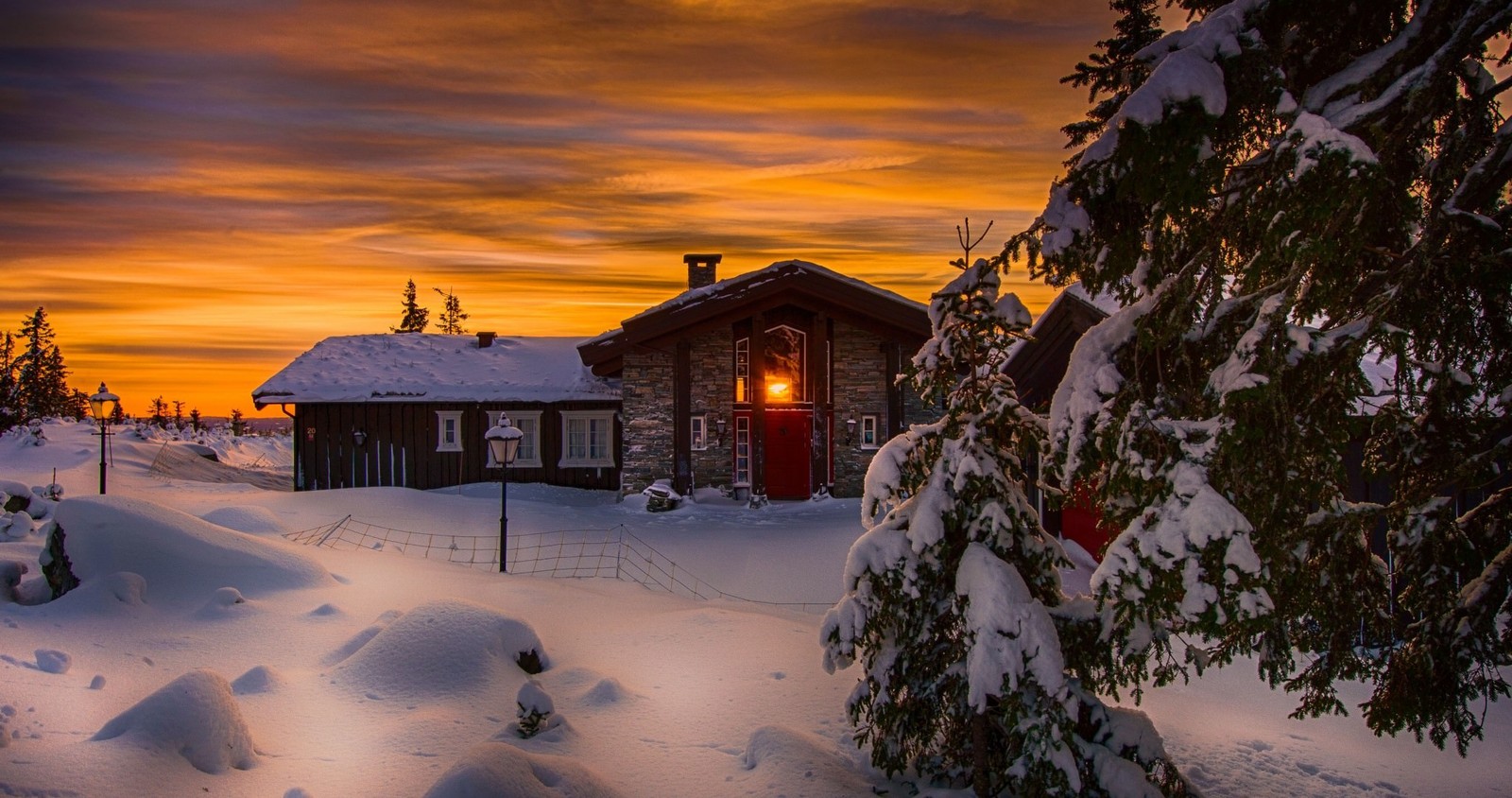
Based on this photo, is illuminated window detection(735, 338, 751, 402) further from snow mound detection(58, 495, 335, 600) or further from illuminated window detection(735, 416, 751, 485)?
snow mound detection(58, 495, 335, 600)

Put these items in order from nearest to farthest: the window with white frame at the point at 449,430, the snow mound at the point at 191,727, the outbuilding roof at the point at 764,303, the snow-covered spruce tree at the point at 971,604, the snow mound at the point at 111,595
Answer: the snow-covered spruce tree at the point at 971,604 → the snow mound at the point at 191,727 → the snow mound at the point at 111,595 → the outbuilding roof at the point at 764,303 → the window with white frame at the point at 449,430

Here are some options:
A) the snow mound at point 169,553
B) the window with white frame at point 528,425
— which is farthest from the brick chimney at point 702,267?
the snow mound at point 169,553

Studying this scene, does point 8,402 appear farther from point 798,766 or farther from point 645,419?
point 798,766

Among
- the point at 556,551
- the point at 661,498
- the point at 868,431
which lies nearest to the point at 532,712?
the point at 556,551

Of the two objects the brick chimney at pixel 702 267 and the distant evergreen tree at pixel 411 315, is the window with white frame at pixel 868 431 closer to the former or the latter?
the brick chimney at pixel 702 267

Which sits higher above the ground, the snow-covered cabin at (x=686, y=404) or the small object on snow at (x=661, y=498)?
the snow-covered cabin at (x=686, y=404)

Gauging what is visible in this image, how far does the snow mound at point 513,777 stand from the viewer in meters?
5.37

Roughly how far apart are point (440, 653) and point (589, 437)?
18655 millimetres

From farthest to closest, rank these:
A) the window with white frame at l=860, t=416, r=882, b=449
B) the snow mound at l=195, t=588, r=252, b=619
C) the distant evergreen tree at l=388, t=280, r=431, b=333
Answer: the distant evergreen tree at l=388, t=280, r=431, b=333 → the window with white frame at l=860, t=416, r=882, b=449 → the snow mound at l=195, t=588, r=252, b=619

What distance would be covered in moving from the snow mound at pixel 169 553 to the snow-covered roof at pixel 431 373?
1512cm

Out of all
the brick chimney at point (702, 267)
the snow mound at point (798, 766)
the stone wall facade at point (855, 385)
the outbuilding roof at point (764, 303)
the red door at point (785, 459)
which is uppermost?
the brick chimney at point (702, 267)

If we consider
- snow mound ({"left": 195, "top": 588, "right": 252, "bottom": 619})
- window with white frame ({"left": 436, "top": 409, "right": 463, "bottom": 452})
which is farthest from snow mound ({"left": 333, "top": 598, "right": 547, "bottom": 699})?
window with white frame ({"left": 436, "top": 409, "right": 463, "bottom": 452})

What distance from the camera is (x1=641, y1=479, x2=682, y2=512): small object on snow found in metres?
22.2

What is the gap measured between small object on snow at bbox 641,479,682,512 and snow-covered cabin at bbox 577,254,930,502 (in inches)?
33.4
